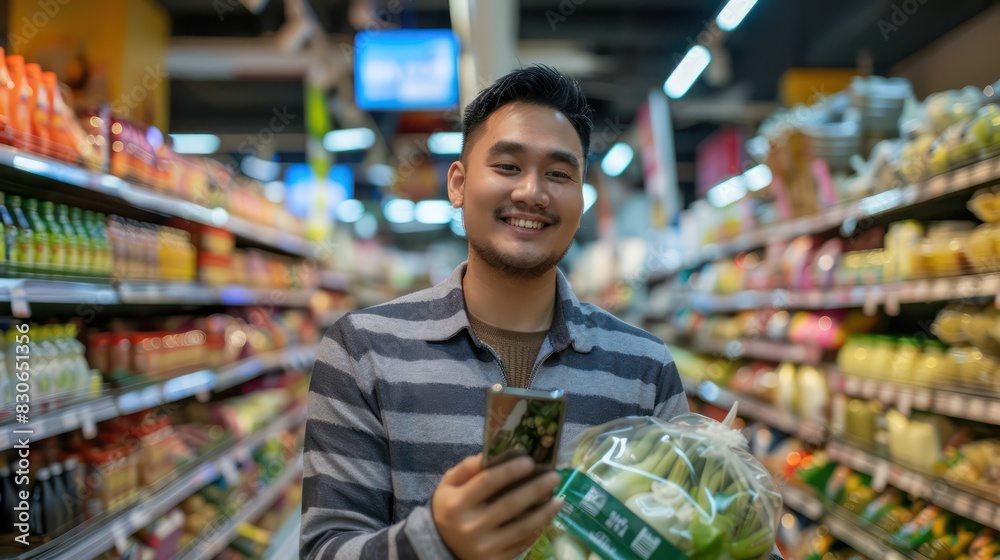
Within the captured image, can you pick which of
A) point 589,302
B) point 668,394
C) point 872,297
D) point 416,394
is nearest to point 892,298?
point 872,297

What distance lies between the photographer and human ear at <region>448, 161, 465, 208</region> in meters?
1.75

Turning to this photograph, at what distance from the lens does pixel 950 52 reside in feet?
16.3

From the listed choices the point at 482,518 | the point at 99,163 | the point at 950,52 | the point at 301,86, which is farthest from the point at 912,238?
the point at 301,86

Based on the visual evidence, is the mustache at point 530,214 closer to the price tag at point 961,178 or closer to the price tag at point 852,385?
the price tag at point 961,178

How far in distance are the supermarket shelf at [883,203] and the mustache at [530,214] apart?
2024mm

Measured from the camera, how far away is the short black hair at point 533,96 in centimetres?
164

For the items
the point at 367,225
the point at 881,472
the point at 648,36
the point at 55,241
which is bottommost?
the point at 881,472

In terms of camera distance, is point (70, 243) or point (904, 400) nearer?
point (70, 243)

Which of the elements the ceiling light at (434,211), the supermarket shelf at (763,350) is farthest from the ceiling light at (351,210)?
the supermarket shelf at (763,350)

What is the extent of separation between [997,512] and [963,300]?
1.02 metres

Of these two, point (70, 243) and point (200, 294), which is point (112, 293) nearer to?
point (70, 243)

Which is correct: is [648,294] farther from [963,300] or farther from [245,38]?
[963,300]

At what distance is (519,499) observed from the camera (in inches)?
39.9

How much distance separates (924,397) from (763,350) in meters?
2.16
